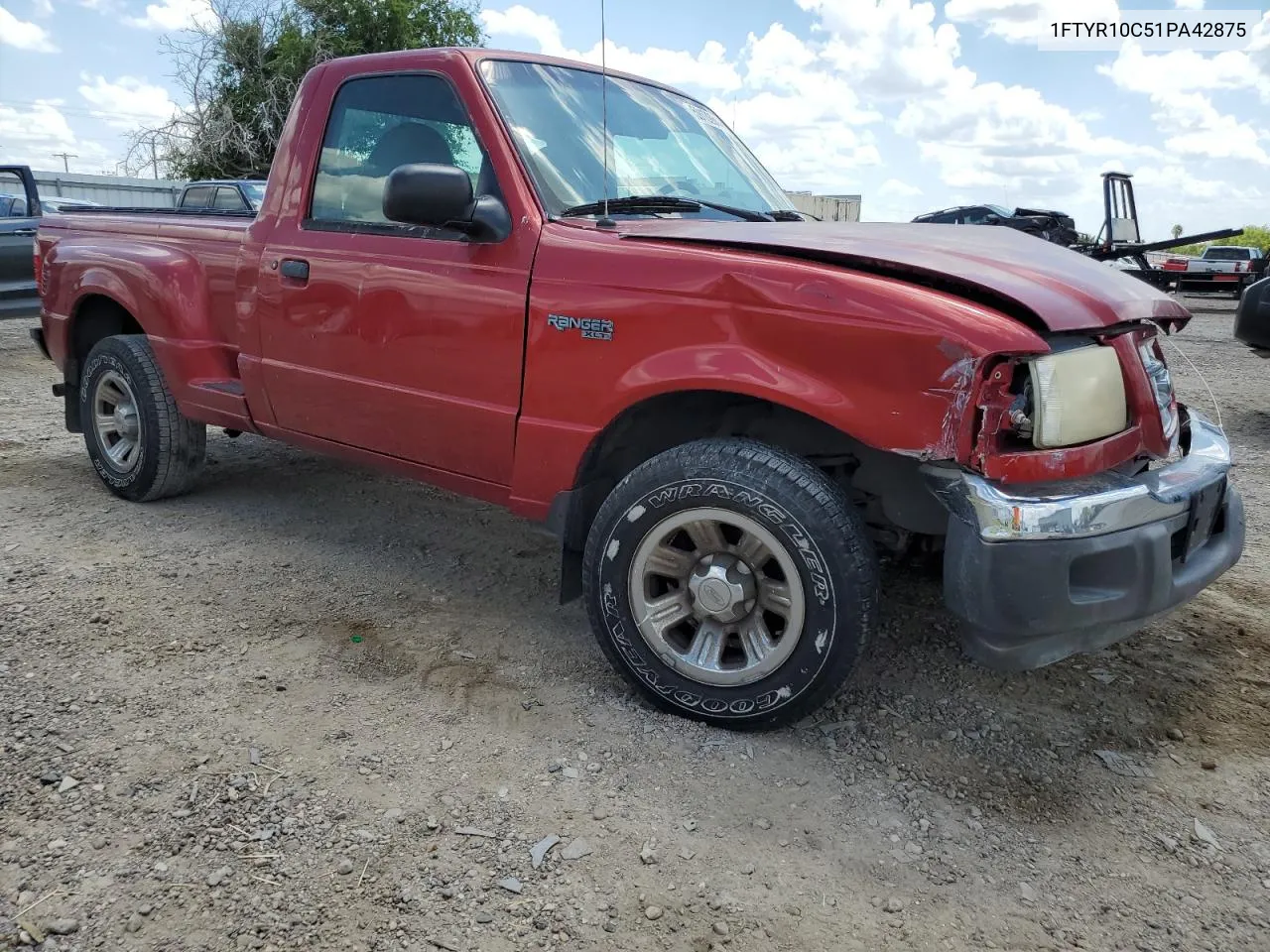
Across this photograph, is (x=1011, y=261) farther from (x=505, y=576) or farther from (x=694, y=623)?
(x=505, y=576)

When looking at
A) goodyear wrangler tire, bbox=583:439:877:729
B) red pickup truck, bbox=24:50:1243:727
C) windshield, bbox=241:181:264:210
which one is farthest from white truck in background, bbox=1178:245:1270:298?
goodyear wrangler tire, bbox=583:439:877:729

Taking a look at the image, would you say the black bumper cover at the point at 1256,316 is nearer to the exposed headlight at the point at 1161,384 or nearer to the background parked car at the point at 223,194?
the exposed headlight at the point at 1161,384

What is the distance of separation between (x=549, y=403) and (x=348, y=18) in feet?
74.9

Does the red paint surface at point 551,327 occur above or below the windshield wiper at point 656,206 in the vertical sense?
below

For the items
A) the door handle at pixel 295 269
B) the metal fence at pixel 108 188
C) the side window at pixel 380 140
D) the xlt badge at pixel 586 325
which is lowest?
the xlt badge at pixel 586 325

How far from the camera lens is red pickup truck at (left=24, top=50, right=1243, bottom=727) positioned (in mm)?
2393

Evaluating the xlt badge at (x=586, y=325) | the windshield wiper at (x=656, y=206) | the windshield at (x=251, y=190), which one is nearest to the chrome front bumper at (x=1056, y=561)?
the xlt badge at (x=586, y=325)

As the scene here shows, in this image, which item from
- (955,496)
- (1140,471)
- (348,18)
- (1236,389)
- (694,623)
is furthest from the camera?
(348,18)

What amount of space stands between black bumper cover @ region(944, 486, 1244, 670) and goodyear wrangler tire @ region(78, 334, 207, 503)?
3.76 metres

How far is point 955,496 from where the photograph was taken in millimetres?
2387

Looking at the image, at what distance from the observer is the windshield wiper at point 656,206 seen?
125 inches

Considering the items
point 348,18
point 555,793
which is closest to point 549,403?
point 555,793

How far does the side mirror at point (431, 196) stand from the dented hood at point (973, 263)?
1.66 feet

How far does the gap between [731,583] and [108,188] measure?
1959cm
